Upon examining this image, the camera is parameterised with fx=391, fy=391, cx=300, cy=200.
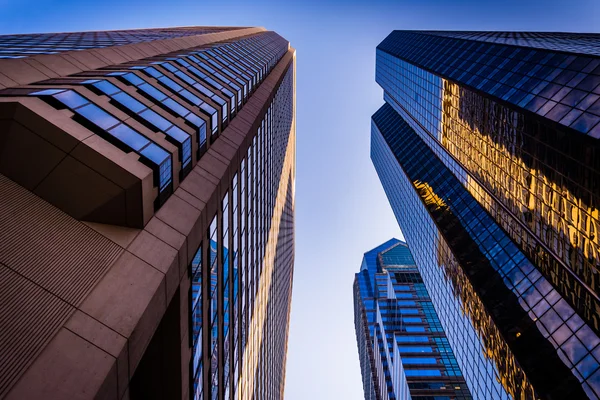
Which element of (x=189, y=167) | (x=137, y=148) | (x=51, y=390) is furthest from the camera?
(x=189, y=167)

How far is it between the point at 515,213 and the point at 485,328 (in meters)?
A: 14.9

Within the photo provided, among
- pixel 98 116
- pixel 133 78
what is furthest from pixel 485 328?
pixel 98 116

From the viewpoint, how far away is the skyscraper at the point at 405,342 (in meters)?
88.4

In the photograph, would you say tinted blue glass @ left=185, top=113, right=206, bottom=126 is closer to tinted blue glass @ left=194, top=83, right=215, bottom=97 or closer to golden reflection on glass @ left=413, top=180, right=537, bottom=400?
tinted blue glass @ left=194, top=83, right=215, bottom=97

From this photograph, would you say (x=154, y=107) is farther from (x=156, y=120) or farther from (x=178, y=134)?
(x=178, y=134)

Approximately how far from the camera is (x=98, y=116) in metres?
15.8

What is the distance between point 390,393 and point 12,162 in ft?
378

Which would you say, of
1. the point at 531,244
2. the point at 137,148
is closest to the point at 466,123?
the point at 531,244

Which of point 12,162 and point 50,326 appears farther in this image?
point 12,162

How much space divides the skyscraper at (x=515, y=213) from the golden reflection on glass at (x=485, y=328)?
0.20 m

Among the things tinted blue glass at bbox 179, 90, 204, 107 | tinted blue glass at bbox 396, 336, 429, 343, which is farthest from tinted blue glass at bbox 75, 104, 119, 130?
tinted blue glass at bbox 396, 336, 429, 343

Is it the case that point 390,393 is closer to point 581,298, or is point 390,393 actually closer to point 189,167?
point 581,298

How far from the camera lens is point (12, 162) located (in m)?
13.1

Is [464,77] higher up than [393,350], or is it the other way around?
[464,77]
